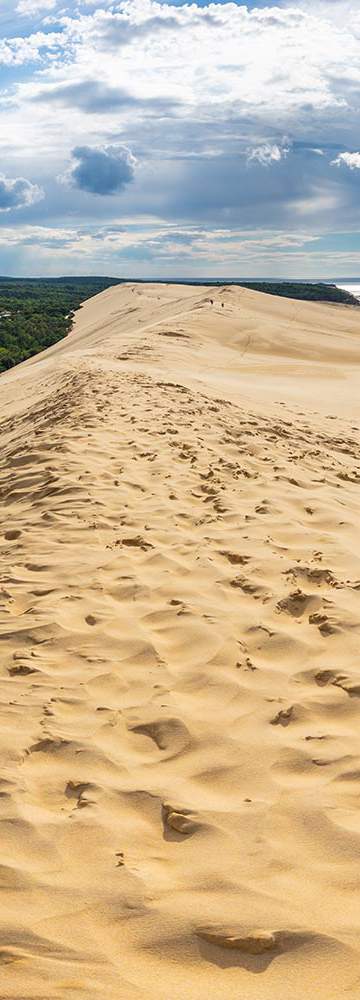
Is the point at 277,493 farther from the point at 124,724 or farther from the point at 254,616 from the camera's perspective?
the point at 124,724

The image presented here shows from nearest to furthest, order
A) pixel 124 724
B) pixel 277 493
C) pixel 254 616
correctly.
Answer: pixel 124 724 < pixel 254 616 < pixel 277 493

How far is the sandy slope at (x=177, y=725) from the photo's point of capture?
7.81 ft

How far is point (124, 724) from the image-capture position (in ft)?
11.8

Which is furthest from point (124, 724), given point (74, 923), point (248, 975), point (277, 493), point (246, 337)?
point (246, 337)

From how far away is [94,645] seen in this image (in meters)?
4.33

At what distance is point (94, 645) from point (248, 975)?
222 cm

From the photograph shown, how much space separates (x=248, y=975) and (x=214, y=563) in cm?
327

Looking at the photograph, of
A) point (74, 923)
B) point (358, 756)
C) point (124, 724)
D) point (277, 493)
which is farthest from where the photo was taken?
point (277, 493)

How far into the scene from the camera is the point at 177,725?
3.58m

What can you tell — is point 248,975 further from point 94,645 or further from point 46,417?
point 46,417

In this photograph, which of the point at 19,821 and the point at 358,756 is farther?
the point at 358,756

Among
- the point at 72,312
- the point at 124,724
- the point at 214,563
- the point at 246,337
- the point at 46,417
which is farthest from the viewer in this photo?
the point at 72,312

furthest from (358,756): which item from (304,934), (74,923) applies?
(74,923)

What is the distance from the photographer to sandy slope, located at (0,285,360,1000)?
2.38m
